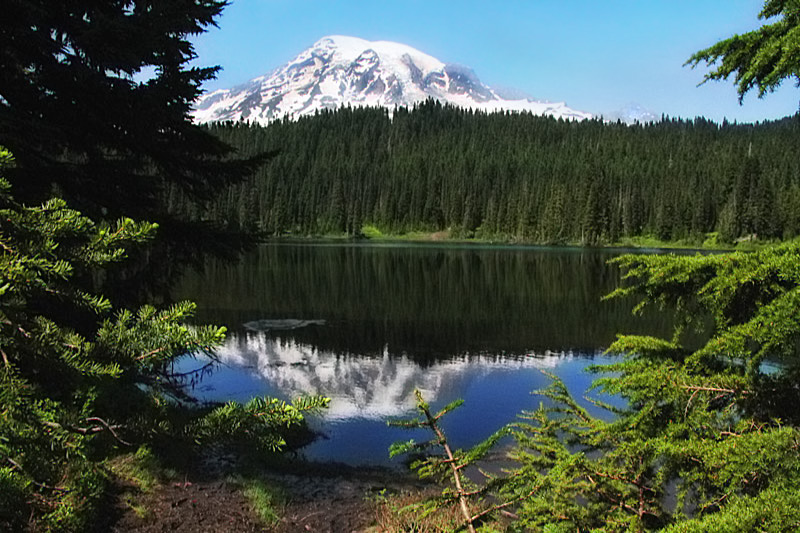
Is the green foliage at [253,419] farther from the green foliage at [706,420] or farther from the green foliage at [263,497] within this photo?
the green foliage at [263,497]

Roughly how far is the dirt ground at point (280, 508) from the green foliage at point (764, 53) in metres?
7.09

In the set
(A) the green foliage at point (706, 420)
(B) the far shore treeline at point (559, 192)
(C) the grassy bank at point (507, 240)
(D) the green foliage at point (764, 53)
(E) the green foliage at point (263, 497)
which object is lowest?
(E) the green foliage at point (263, 497)

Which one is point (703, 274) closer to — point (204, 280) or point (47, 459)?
point (47, 459)

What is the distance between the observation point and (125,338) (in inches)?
81.0

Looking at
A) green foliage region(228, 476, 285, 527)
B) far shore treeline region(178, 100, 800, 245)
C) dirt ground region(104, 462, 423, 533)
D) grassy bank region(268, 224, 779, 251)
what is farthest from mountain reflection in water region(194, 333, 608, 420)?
far shore treeline region(178, 100, 800, 245)

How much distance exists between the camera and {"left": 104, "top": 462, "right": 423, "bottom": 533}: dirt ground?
6.46 meters

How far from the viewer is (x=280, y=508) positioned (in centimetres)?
778

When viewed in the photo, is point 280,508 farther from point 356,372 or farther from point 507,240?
point 507,240

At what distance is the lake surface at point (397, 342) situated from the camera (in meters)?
14.5

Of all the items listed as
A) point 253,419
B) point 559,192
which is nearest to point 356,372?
point 253,419

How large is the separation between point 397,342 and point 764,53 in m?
20.6

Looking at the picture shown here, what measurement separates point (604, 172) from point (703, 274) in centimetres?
15777

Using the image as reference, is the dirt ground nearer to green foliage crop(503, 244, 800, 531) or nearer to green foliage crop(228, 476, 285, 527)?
green foliage crop(228, 476, 285, 527)

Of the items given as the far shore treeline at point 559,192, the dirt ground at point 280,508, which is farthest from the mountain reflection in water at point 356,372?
the far shore treeline at point 559,192
